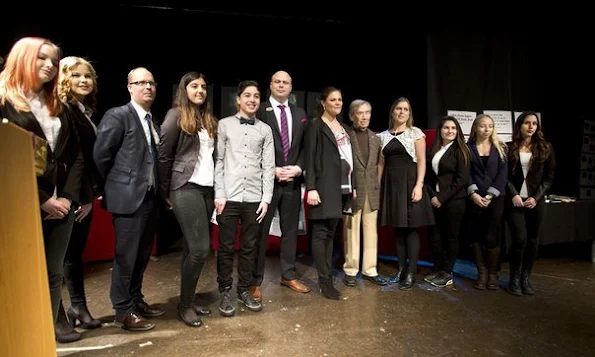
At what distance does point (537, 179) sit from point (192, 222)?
2618mm

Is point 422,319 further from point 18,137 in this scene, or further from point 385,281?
point 18,137

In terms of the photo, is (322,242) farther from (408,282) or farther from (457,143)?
(457,143)

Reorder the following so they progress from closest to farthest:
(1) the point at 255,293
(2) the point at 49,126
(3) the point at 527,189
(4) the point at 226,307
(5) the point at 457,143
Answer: (2) the point at 49,126
(4) the point at 226,307
(1) the point at 255,293
(3) the point at 527,189
(5) the point at 457,143

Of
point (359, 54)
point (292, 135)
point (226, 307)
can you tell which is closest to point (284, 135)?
point (292, 135)

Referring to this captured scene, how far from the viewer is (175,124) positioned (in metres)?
2.46

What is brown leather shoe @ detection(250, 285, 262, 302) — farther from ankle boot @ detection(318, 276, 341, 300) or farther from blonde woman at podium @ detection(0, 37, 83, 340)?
blonde woman at podium @ detection(0, 37, 83, 340)

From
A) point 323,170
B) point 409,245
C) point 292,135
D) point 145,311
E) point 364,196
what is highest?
point 292,135

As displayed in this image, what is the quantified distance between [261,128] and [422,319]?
1.66 metres

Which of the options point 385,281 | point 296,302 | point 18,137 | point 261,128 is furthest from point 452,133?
point 18,137

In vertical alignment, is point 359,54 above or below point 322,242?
above

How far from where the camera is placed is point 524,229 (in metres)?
3.26

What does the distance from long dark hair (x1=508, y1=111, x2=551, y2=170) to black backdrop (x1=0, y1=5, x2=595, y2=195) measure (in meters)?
1.56

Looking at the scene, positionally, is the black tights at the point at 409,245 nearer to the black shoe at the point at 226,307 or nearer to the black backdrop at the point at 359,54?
the black shoe at the point at 226,307

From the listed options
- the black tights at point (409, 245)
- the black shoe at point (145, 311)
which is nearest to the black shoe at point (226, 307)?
the black shoe at point (145, 311)
